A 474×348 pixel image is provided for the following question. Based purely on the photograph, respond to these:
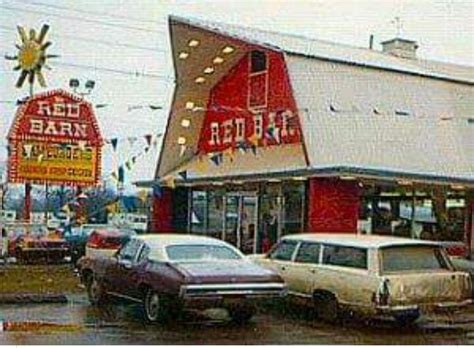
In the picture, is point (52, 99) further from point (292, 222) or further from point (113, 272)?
point (292, 222)

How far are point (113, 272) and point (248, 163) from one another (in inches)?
251

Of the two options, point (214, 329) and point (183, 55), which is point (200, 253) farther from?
point (183, 55)

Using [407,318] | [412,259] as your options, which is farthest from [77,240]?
[407,318]

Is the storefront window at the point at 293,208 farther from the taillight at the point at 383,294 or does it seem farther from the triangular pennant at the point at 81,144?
the taillight at the point at 383,294

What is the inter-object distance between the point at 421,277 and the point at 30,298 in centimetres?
471

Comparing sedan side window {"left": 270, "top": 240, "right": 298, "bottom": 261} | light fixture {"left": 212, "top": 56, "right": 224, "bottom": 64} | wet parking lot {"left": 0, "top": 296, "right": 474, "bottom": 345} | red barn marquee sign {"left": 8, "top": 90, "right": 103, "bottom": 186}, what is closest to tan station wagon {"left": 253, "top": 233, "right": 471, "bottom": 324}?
wet parking lot {"left": 0, "top": 296, "right": 474, "bottom": 345}

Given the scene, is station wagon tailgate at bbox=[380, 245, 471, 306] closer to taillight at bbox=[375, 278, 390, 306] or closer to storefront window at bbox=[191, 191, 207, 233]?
taillight at bbox=[375, 278, 390, 306]

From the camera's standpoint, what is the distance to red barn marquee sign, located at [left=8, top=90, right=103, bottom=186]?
12.9 meters

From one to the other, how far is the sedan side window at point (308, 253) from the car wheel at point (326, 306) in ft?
1.41

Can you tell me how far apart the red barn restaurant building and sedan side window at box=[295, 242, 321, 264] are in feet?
12.3

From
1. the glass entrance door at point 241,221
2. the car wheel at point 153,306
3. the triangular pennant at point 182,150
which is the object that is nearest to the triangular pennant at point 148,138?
the triangular pennant at point 182,150

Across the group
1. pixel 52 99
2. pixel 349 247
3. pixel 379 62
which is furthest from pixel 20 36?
pixel 379 62

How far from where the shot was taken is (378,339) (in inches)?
353

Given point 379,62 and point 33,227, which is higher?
point 379,62
